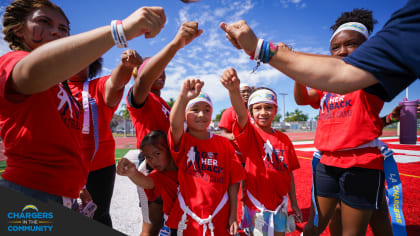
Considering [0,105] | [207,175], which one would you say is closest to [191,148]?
[207,175]

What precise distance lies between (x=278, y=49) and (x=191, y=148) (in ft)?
3.77

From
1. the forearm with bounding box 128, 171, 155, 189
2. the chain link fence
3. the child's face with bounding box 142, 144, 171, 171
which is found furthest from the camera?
the chain link fence

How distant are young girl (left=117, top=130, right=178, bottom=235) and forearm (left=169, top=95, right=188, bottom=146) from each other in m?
0.24

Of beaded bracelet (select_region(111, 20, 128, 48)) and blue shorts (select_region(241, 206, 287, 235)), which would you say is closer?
beaded bracelet (select_region(111, 20, 128, 48))

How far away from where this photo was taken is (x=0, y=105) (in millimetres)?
938

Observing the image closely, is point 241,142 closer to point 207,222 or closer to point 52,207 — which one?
point 207,222

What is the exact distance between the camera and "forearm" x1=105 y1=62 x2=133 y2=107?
154 centimetres

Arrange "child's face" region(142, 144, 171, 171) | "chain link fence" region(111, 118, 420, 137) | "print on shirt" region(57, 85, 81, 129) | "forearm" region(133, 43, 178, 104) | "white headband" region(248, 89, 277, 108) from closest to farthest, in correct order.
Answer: "print on shirt" region(57, 85, 81, 129), "forearm" region(133, 43, 178, 104), "child's face" region(142, 144, 171, 171), "white headband" region(248, 89, 277, 108), "chain link fence" region(111, 118, 420, 137)

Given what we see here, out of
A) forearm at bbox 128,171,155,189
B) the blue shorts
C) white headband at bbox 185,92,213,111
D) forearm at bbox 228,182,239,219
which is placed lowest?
the blue shorts

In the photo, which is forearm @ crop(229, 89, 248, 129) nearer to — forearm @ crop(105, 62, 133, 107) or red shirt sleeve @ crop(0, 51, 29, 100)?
forearm @ crop(105, 62, 133, 107)

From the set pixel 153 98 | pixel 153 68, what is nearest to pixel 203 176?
pixel 153 98

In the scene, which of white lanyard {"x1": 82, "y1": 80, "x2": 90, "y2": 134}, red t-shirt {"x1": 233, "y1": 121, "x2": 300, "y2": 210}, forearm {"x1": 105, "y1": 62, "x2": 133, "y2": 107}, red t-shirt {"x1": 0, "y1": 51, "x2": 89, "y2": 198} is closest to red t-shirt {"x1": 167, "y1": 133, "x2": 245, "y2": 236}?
red t-shirt {"x1": 233, "y1": 121, "x2": 300, "y2": 210}

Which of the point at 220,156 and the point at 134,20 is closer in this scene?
the point at 134,20

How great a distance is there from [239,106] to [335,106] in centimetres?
103
